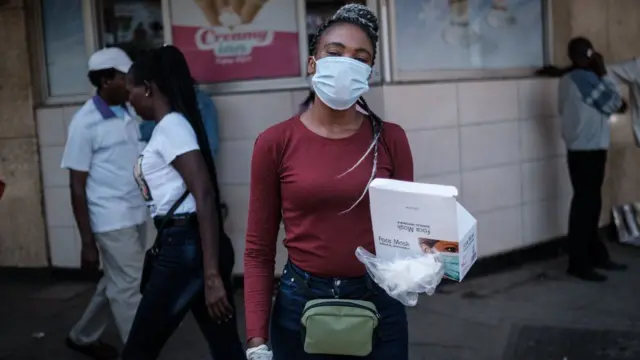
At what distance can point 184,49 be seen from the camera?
605 cm

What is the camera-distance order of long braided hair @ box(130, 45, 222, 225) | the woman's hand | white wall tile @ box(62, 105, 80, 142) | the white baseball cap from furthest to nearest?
white wall tile @ box(62, 105, 80, 142) < the white baseball cap < long braided hair @ box(130, 45, 222, 225) < the woman's hand

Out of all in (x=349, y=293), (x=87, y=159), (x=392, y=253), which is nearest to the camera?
(x=392, y=253)

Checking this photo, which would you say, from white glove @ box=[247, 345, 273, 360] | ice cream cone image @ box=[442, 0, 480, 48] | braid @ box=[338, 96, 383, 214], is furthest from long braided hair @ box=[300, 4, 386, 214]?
ice cream cone image @ box=[442, 0, 480, 48]

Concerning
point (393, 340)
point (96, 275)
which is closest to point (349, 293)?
point (393, 340)

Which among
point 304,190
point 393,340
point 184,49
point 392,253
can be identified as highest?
point 184,49

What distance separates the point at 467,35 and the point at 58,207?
12.0 ft

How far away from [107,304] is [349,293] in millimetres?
2638

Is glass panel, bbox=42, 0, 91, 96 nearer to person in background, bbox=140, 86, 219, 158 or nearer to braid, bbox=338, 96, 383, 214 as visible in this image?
person in background, bbox=140, 86, 219, 158

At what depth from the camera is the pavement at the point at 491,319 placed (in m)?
4.77

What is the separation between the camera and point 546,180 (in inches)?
265

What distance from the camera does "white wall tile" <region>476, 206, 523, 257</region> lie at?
Result: 20.3 ft

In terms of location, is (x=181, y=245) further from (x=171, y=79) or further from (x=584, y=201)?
(x=584, y=201)

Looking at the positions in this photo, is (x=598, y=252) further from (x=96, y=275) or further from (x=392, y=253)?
(x=392, y=253)

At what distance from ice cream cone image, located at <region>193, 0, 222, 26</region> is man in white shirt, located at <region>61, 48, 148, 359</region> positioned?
60.4 inches
